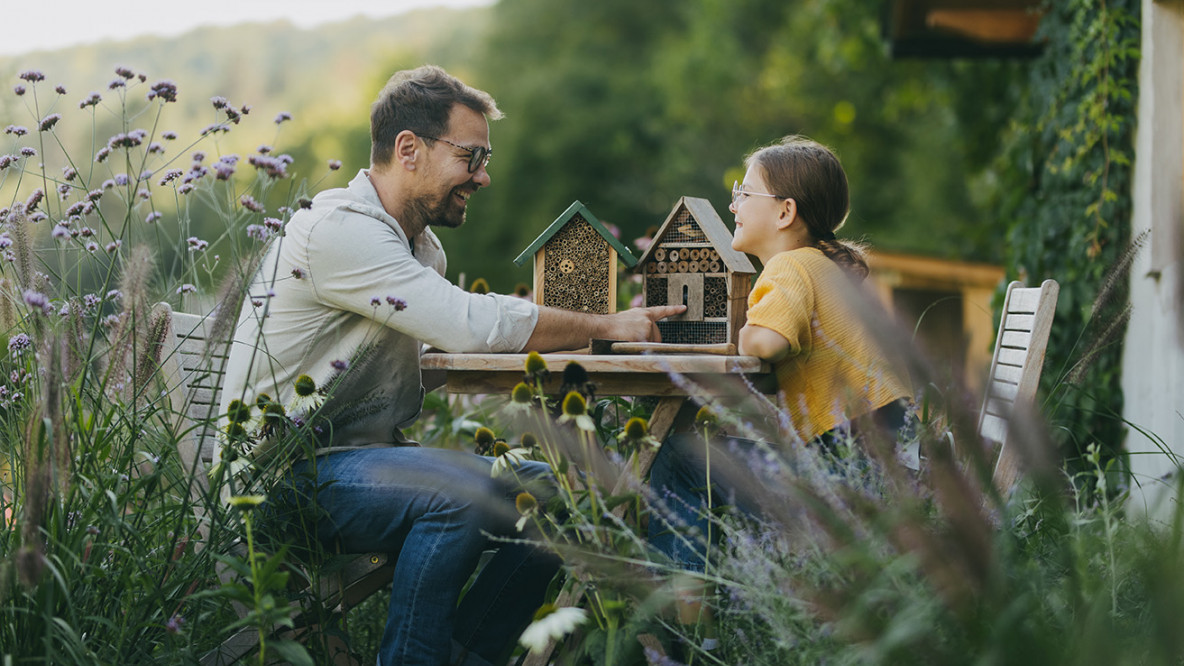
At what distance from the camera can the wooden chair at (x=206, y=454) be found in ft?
7.66

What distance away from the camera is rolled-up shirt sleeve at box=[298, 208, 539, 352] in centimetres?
263

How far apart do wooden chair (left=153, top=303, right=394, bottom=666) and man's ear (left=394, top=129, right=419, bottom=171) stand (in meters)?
0.68

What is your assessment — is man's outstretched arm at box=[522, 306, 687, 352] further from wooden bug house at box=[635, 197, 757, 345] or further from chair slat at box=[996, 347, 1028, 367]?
chair slat at box=[996, 347, 1028, 367]

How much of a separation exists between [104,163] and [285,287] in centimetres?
53

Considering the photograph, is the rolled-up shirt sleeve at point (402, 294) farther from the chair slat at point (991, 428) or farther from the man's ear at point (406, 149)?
the chair slat at point (991, 428)

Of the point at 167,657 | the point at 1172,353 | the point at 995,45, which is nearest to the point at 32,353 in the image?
the point at 167,657

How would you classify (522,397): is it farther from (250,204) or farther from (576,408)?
(250,204)

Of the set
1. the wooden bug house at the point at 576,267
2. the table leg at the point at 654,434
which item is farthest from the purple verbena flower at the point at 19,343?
the table leg at the point at 654,434

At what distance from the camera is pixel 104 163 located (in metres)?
2.70

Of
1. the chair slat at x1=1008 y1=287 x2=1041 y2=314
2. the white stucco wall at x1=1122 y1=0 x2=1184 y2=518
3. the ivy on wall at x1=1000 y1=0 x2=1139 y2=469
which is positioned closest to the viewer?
the chair slat at x1=1008 y1=287 x2=1041 y2=314

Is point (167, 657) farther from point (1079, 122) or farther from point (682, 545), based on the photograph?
point (1079, 122)

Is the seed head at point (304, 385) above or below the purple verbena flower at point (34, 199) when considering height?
below

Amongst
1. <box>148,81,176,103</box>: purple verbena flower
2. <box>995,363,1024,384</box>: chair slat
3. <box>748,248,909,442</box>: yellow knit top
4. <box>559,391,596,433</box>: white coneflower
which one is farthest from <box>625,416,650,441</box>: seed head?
<box>148,81,176,103</box>: purple verbena flower

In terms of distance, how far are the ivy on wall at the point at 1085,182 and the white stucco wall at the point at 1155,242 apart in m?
0.13
